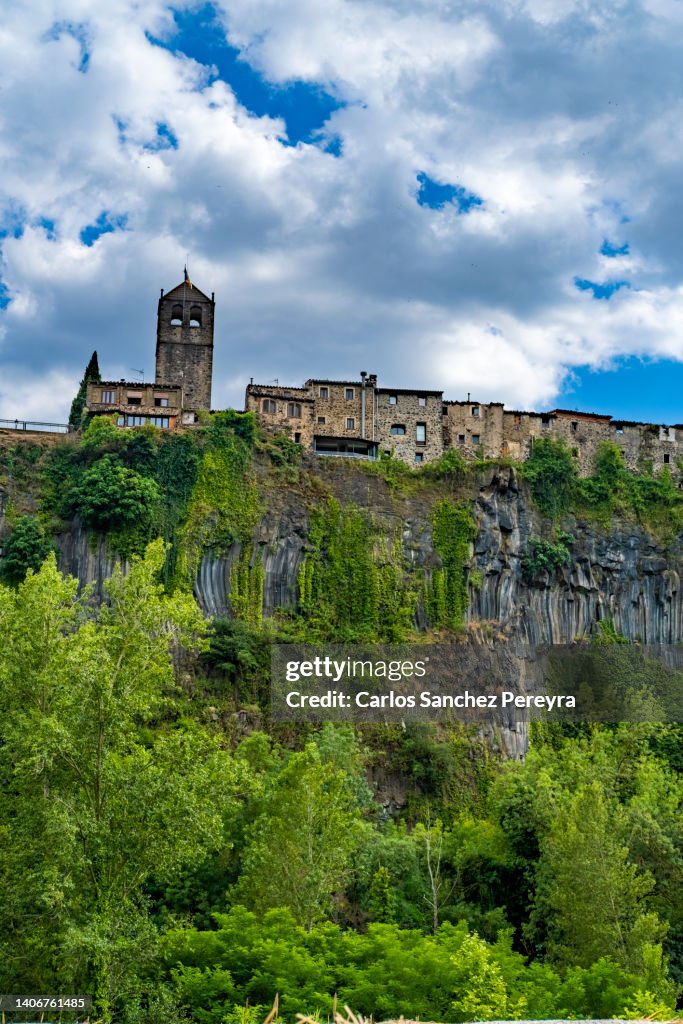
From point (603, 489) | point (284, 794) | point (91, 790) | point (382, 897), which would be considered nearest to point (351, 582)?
point (603, 489)

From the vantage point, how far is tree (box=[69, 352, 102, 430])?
65088mm

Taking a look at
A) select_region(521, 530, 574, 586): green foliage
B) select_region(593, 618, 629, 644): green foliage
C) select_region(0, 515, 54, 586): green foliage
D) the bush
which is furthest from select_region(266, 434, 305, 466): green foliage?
select_region(593, 618, 629, 644): green foliage

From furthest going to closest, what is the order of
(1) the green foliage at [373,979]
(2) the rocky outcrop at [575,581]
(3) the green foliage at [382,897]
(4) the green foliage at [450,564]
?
(2) the rocky outcrop at [575,581] < (4) the green foliage at [450,564] < (3) the green foliage at [382,897] < (1) the green foliage at [373,979]

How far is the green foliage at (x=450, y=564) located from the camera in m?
61.7

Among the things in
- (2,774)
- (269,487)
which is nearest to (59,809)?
(2,774)

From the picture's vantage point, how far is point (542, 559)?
64688mm

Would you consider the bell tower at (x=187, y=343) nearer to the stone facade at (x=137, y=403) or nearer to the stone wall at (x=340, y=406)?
the stone facade at (x=137, y=403)

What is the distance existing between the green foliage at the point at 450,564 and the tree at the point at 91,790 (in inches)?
1311

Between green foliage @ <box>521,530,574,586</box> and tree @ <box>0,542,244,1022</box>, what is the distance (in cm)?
3782

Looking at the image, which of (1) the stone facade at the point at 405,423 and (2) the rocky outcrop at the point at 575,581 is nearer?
(2) the rocky outcrop at the point at 575,581

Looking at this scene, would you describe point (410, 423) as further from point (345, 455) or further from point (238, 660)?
point (238, 660)

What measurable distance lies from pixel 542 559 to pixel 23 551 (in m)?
28.4

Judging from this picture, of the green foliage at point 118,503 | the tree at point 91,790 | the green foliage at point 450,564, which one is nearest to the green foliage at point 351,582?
the green foliage at point 450,564

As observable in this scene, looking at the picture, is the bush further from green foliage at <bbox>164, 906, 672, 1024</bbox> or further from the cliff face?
green foliage at <bbox>164, 906, 672, 1024</bbox>
